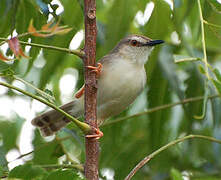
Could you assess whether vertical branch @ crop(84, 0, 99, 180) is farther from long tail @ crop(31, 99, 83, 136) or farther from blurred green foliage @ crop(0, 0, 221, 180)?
long tail @ crop(31, 99, 83, 136)

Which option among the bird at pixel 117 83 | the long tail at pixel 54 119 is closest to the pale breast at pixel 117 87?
the bird at pixel 117 83

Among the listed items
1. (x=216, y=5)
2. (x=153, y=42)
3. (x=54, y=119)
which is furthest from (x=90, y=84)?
(x=54, y=119)

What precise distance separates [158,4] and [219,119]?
1.18 m

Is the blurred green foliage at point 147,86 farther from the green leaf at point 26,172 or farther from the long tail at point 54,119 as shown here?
the long tail at point 54,119

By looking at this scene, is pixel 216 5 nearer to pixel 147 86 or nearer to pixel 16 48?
pixel 16 48

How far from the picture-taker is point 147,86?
4.65 meters

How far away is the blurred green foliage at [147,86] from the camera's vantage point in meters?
3.10

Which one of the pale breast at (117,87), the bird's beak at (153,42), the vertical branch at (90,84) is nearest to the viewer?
the vertical branch at (90,84)

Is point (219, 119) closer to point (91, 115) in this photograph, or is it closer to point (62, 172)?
point (91, 115)

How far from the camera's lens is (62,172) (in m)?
1.98

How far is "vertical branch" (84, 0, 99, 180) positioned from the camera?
2.51 metres

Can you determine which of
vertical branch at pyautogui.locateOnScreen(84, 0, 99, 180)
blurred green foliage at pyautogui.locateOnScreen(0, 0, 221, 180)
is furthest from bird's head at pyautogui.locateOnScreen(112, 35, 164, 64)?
vertical branch at pyautogui.locateOnScreen(84, 0, 99, 180)

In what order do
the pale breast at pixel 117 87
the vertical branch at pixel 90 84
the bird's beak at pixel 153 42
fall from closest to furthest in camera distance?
the vertical branch at pixel 90 84 → the bird's beak at pixel 153 42 → the pale breast at pixel 117 87

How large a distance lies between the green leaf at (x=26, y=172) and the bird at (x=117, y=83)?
222 cm
